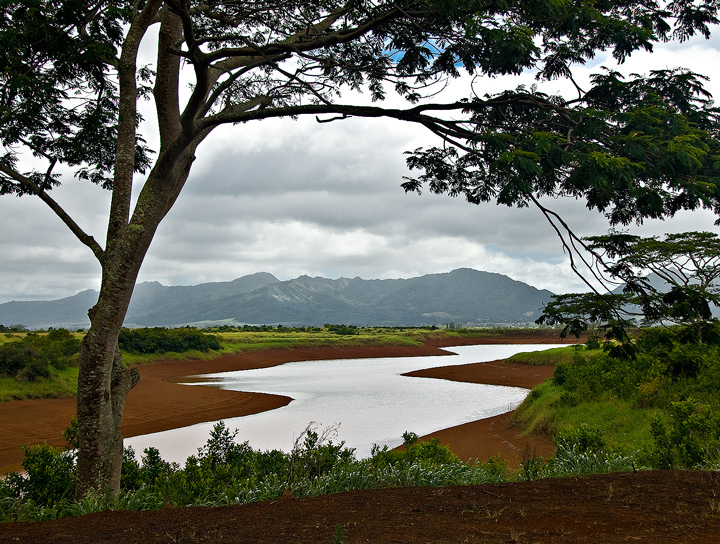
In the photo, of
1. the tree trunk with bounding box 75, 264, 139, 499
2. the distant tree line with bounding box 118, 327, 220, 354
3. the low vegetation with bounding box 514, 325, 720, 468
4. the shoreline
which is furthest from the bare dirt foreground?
the distant tree line with bounding box 118, 327, 220, 354

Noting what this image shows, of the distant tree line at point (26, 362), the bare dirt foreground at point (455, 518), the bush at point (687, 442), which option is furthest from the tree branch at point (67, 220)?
the distant tree line at point (26, 362)

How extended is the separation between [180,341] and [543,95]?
142 feet

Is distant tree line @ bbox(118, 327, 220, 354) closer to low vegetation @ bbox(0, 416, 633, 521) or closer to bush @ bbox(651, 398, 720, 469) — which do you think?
low vegetation @ bbox(0, 416, 633, 521)

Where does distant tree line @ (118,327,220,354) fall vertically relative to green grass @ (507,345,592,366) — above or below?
above

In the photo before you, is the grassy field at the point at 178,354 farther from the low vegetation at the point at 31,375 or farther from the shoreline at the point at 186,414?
the shoreline at the point at 186,414

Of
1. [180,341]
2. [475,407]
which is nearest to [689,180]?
[475,407]

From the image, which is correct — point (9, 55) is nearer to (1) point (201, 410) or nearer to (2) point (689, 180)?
(2) point (689, 180)

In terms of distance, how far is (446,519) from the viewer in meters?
4.61

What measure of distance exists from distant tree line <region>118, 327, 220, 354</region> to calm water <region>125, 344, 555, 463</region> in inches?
281

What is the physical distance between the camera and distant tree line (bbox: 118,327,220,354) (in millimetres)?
38769

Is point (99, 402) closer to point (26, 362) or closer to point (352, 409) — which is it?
point (352, 409)

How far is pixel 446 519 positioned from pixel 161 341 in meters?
41.7

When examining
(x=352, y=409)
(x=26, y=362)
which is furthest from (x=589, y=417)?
(x=26, y=362)

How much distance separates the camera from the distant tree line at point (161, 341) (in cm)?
3877
